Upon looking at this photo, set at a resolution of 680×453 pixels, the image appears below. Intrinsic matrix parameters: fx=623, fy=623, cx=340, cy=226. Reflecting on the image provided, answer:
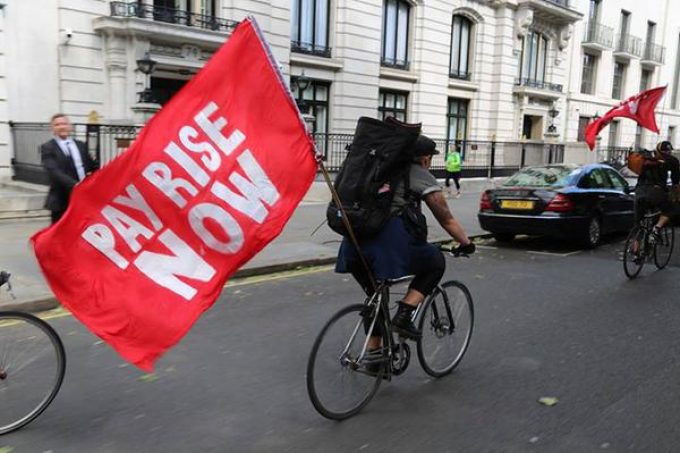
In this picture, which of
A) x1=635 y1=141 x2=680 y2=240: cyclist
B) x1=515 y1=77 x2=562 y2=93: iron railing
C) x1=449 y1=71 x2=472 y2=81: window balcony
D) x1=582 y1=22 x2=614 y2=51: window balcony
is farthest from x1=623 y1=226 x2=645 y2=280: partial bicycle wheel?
x1=582 y1=22 x2=614 y2=51: window balcony

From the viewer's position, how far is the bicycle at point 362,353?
3822mm

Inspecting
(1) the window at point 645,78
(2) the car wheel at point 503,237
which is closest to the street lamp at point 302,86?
(2) the car wheel at point 503,237

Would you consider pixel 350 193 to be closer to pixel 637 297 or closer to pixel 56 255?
pixel 56 255

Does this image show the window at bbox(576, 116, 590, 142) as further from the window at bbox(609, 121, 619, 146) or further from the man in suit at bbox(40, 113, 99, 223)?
the man in suit at bbox(40, 113, 99, 223)

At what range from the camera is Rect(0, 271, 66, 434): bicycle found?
3.75 m

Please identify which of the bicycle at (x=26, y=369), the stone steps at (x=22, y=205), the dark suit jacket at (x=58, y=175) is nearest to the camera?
the bicycle at (x=26, y=369)

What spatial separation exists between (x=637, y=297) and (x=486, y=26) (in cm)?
2352

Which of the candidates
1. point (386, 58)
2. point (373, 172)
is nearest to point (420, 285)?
point (373, 172)

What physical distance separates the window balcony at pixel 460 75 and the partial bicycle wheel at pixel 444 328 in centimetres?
2444

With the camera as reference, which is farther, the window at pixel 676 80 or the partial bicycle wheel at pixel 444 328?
the window at pixel 676 80

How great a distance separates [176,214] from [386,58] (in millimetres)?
22799

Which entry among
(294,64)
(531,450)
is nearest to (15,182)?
(294,64)

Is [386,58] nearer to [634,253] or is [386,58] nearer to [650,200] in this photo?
[650,200]

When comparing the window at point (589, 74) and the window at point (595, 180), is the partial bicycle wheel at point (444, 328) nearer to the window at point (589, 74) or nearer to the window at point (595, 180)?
the window at point (595, 180)
